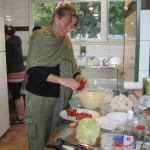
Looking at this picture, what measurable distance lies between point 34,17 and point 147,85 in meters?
3.11

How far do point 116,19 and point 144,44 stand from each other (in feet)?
7.74

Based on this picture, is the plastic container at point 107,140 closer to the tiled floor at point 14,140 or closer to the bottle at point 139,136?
the bottle at point 139,136

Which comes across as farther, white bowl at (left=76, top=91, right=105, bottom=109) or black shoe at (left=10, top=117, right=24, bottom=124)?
black shoe at (left=10, top=117, right=24, bottom=124)

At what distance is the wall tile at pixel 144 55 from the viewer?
1.64 metres

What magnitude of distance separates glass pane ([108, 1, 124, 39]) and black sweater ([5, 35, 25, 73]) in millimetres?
1556

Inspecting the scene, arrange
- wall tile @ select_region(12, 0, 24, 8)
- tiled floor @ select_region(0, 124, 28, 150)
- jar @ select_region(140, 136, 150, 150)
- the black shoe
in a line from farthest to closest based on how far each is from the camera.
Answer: wall tile @ select_region(12, 0, 24, 8) → the black shoe → tiled floor @ select_region(0, 124, 28, 150) → jar @ select_region(140, 136, 150, 150)

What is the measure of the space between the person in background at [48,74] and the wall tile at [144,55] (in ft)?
1.50

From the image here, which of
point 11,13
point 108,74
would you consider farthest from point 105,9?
point 11,13

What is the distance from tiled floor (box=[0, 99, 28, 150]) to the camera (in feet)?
8.72

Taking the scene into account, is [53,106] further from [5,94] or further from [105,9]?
[105,9]

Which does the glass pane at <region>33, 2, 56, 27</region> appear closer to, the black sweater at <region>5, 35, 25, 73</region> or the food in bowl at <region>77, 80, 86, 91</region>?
the black sweater at <region>5, 35, 25, 73</region>

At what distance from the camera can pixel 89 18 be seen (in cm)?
393

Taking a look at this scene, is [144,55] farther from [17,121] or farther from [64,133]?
[17,121]

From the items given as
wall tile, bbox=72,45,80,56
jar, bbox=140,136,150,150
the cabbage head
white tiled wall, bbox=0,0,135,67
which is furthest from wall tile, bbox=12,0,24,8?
jar, bbox=140,136,150,150
